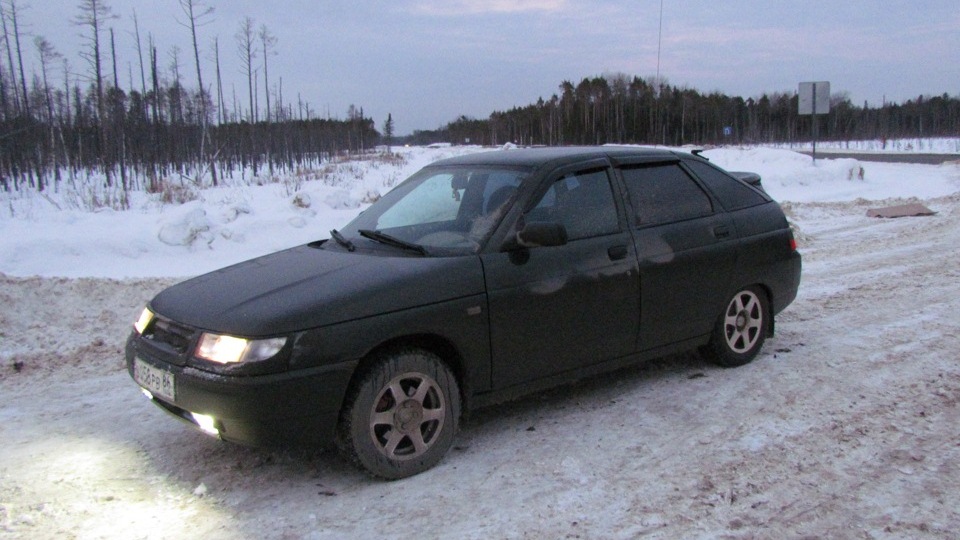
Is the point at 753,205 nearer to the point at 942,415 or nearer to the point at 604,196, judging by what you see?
the point at 604,196

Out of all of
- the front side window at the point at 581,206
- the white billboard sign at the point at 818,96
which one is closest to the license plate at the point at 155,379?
the front side window at the point at 581,206

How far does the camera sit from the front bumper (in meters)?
3.11

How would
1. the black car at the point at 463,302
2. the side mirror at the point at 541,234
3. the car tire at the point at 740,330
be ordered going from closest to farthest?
the black car at the point at 463,302, the side mirror at the point at 541,234, the car tire at the point at 740,330

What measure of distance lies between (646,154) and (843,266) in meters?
4.84

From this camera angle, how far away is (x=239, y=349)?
3150 mm

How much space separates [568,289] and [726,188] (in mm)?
1832

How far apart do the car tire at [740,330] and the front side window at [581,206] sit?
122 centimetres

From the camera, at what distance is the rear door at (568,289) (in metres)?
3.80

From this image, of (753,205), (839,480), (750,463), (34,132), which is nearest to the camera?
(839,480)

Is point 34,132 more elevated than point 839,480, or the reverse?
point 34,132

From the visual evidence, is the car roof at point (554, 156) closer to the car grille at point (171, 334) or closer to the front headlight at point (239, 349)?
the front headlight at point (239, 349)

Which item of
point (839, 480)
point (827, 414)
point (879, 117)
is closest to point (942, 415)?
point (827, 414)

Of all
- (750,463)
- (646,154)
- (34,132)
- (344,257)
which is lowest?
(750,463)

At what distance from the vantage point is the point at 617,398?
14.8ft
